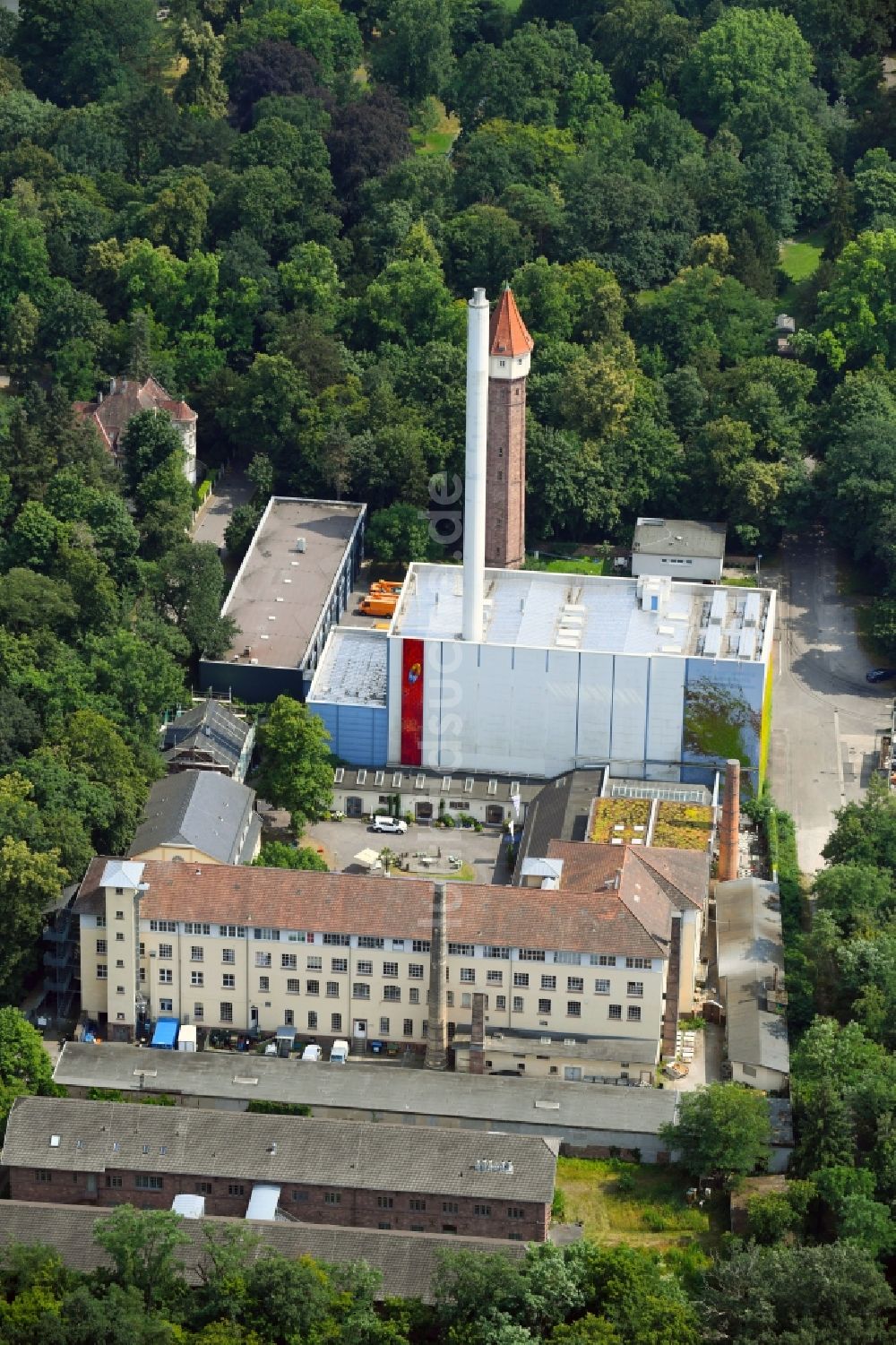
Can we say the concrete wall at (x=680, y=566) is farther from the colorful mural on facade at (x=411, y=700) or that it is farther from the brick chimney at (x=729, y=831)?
the brick chimney at (x=729, y=831)

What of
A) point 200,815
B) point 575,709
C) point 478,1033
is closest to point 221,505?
point 575,709

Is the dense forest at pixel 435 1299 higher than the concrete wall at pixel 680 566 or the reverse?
the reverse

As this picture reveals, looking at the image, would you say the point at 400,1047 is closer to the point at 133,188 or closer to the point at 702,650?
the point at 702,650

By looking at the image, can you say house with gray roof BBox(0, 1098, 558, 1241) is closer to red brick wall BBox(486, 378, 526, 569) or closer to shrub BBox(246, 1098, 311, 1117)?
shrub BBox(246, 1098, 311, 1117)

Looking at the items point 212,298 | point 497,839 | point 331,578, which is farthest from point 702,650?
point 212,298

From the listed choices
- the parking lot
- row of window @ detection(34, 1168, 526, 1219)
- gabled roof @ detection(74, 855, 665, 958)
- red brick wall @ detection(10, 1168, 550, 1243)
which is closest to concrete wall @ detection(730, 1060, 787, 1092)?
gabled roof @ detection(74, 855, 665, 958)

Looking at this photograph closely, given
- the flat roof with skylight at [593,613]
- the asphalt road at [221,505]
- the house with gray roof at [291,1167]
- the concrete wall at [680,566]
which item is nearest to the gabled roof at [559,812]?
the flat roof with skylight at [593,613]

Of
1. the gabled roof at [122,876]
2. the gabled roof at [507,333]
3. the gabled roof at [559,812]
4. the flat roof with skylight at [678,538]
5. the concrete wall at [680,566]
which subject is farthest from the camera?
the flat roof with skylight at [678,538]

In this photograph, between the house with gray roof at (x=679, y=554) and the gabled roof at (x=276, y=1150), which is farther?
the house with gray roof at (x=679, y=554)
